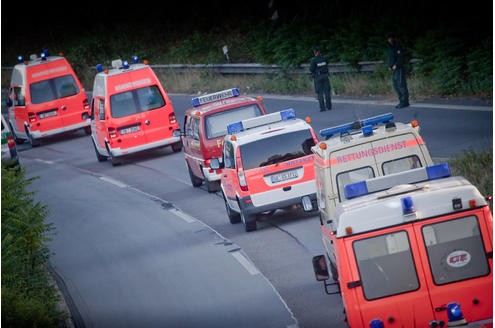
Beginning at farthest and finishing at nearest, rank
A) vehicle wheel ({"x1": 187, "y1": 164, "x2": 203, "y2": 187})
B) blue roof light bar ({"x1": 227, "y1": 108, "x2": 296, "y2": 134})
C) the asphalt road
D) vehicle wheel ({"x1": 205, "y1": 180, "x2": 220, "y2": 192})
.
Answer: vehicle wheel ({"x1": 187, "y1": 164, "x2": 203, "y2": 187}) → vehicle wheel ({"x1": 205, "y1": 180, "x2": 220, "y2": 192}) → blue roof light bar ({"x1": 227, "y1": 108, "x2": 296, "y2": 134}) → the asphalt road

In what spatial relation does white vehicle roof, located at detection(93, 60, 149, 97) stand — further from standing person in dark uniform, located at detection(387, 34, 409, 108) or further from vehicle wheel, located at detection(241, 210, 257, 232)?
vehicle wheel, located at detection(241, 210, 257, 232)

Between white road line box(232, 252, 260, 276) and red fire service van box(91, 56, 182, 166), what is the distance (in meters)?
11.6

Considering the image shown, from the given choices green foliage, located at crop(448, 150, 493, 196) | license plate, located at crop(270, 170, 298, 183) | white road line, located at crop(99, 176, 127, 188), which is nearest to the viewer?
green foliage, located at crop(448, 150, 493, 196)

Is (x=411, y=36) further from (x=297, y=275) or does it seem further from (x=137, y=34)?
(x=137, y=34)

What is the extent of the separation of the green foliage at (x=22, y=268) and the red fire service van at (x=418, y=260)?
4.22 meters

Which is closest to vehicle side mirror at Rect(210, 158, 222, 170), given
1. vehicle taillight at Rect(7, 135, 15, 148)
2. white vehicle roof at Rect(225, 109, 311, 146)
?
white vehicle roof at Rect(225, 109, 311, 146)

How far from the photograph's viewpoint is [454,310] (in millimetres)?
10273

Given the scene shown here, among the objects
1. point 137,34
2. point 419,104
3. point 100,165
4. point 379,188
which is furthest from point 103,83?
point 137,34

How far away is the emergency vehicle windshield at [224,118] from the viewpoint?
23.2 metres

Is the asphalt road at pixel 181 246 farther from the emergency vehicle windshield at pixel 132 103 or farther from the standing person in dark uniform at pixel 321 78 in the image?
the emergency vehicle windshield at pixel 132 103

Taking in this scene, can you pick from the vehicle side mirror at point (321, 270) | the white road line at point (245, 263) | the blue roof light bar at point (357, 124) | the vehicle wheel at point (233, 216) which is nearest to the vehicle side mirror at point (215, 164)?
the vehicle wheel at point (233, 216)

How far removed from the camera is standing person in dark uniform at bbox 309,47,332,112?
1250 inches

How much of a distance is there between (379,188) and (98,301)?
247 inches

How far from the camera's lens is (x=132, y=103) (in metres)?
29.6
